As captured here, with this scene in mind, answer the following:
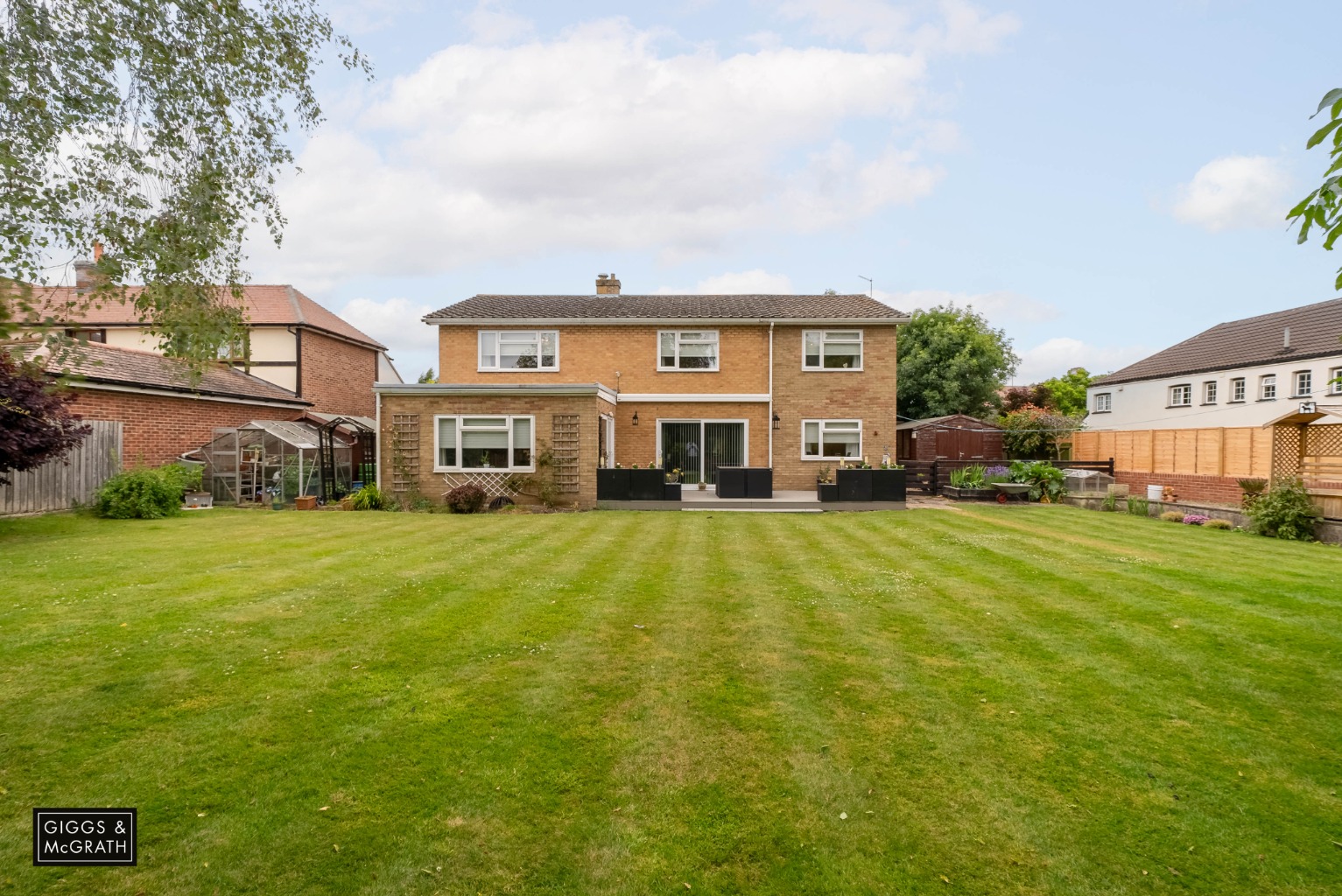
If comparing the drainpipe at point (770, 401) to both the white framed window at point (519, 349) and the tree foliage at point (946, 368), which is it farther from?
the tree foliage at point (946, 368)

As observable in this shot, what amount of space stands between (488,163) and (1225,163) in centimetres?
1536

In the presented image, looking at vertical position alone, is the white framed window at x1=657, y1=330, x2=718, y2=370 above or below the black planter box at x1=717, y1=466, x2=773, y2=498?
above

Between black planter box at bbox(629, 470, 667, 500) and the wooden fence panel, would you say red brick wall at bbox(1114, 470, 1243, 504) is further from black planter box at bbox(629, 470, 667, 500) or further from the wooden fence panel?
the wooden fence panel

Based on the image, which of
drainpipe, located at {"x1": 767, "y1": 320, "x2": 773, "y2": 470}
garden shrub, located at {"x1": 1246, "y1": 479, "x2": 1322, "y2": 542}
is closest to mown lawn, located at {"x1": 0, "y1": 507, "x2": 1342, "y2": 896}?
garden shrub, located at {"x1": 1246, "y1": 479, "x2": 1322, "y2": 542}

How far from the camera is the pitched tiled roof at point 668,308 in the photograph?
864 inches

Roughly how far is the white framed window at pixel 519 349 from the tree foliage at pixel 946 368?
21.7 metres

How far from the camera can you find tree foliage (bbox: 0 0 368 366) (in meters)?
4.07

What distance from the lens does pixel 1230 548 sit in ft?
37.0

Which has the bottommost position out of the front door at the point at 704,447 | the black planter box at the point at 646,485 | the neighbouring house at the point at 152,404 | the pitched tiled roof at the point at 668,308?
the black planter box at the point at 646,485

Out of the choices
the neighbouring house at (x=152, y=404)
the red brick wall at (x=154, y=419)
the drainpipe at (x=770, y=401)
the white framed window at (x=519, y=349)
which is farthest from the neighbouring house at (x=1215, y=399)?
the red brick wall at (x=154, y=419)

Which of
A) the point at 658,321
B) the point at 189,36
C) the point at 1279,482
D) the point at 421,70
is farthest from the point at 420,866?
the point at 658,321

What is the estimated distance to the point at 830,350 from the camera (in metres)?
22.1

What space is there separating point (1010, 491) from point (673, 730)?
1927 cm

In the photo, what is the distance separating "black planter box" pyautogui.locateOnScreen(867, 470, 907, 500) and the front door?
536 centimetres
